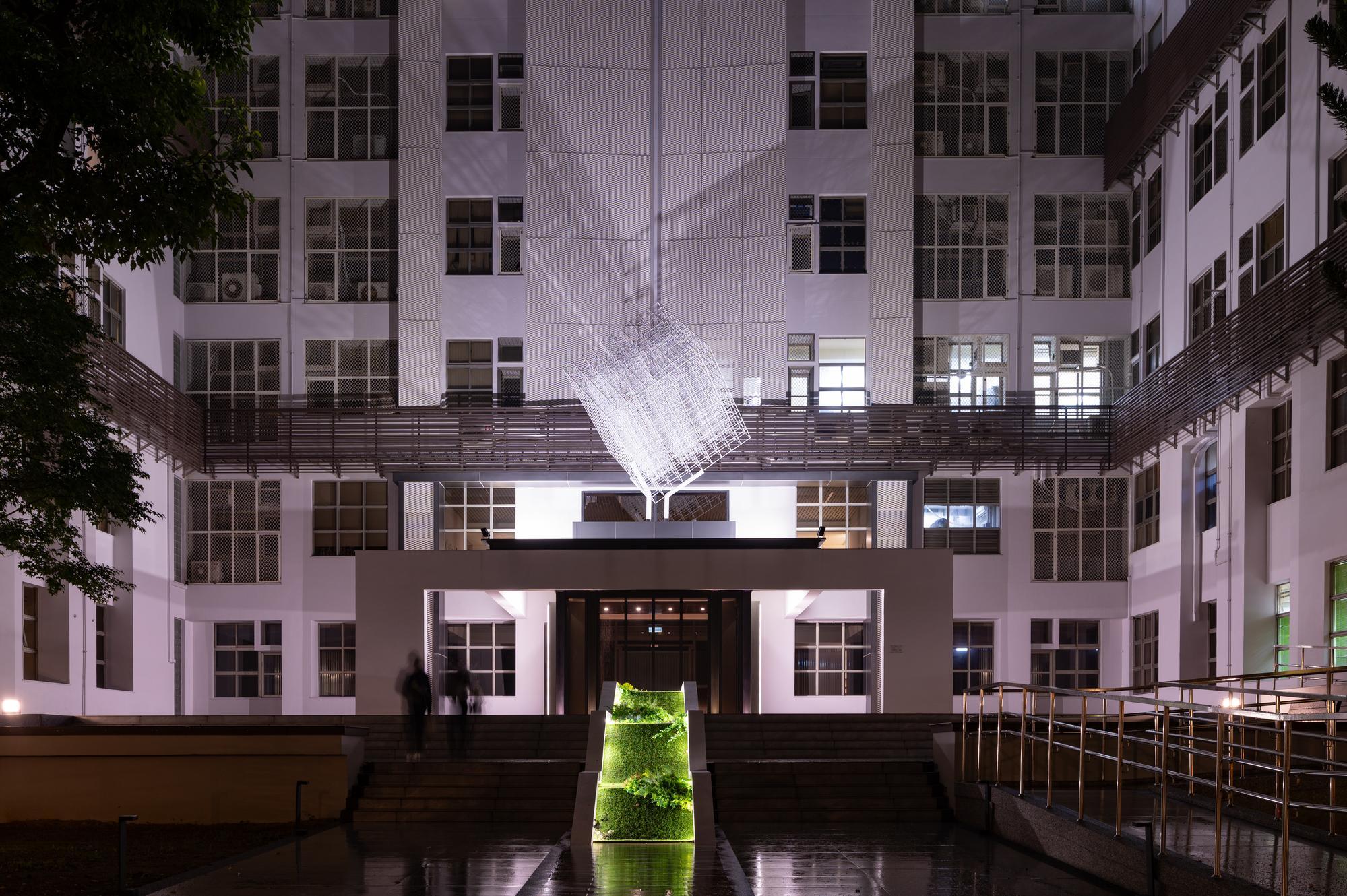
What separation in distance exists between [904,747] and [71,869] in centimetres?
1385

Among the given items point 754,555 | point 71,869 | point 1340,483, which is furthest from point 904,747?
point 71,869

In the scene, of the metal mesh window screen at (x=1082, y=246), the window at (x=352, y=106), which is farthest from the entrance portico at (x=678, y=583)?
the window at (x=352, y=106)

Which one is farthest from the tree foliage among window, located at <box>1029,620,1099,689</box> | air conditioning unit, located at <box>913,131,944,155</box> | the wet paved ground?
window, located at <box>1029,620,1099,689</box>

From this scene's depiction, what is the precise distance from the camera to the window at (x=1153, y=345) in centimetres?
3362

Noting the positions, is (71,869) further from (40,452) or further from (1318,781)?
(1318,781)

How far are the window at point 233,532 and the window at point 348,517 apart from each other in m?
1.04

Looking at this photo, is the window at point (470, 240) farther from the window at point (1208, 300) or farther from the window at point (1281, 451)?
the window at point (1281, 451)

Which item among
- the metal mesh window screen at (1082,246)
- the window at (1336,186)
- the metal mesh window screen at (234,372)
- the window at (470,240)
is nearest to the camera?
the window at (1336,186)

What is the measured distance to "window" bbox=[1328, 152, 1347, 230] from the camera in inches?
888

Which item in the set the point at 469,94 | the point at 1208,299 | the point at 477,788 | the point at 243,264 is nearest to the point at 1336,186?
the point at 1208,299

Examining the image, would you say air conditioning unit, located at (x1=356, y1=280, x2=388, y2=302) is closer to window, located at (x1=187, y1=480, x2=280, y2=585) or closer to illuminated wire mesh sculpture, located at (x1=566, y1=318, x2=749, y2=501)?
window, located at (x1=187, y1=480, x2=280, y2=585)

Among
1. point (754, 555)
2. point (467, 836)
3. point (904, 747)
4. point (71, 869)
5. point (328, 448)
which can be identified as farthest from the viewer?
point (328, 448)

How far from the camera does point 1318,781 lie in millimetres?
14586

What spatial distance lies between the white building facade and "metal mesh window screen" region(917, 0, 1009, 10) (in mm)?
92
